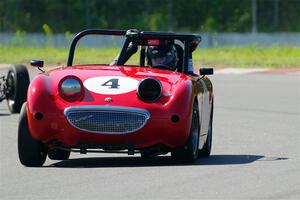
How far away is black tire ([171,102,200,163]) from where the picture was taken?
1052cm

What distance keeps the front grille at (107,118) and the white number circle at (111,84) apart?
0.21 metres

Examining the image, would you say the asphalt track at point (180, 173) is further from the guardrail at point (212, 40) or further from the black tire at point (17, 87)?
the guardrail at point (212, 40)

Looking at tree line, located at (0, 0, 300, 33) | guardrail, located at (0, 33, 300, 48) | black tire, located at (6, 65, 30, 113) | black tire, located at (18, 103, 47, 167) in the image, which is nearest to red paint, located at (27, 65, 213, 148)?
black tire, located at (18, 103, 47, 167)

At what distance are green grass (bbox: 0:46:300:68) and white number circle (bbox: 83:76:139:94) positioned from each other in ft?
86.1

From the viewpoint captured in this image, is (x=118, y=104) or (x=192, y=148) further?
(x=192, y=148)

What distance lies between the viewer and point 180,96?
10.3 metres

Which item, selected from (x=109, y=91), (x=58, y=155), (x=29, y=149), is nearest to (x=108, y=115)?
(x=109, y=91)

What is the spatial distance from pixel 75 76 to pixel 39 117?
496mm

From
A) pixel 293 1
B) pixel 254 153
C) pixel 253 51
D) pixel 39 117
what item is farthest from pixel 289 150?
pixel 293 1

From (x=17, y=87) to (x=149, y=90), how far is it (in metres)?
7.75

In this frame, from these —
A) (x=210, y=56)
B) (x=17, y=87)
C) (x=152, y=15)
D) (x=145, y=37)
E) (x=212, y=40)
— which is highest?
(x=145, y=37)

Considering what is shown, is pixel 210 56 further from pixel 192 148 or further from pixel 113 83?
pixel 113 83

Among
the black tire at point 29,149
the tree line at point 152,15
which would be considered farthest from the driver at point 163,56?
the tree line at point 152,15

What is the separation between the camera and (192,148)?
1056cm
